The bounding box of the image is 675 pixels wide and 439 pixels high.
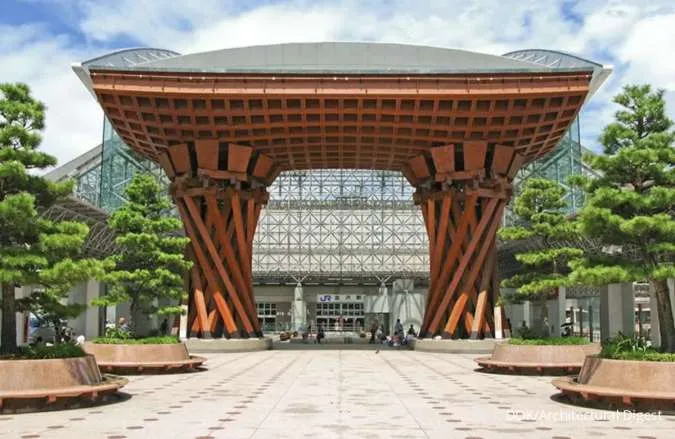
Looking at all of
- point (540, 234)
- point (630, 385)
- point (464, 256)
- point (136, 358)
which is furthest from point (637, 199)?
point (464, 256)

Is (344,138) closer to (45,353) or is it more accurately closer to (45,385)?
(45,353)

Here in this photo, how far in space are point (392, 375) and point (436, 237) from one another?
48.6 feet

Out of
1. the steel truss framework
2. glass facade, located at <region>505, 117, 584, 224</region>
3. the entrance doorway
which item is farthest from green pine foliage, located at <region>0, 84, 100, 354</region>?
the entrance doorway

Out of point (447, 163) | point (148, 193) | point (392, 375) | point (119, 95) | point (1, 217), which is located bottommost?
point (392, 375)

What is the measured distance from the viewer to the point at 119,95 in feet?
A: 106

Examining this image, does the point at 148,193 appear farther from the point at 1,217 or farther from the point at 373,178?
the point at 373,178

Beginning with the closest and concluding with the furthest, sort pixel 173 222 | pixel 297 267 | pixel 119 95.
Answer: pixel 173 222 < pixel 119 95 < pixel 297 267

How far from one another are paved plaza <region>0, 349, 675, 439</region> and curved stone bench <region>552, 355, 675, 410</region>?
33 centimetres

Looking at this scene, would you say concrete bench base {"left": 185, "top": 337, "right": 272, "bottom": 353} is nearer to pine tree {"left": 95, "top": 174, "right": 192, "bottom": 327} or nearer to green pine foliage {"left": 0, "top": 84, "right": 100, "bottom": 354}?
pine tree {"left": 95, "top": 174, "right": 192, "bottom": 327}

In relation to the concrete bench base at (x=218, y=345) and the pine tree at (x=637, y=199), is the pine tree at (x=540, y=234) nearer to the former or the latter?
the pine tree at (x=637, y=199)

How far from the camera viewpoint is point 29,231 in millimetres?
15406

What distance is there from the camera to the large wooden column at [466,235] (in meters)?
35.2

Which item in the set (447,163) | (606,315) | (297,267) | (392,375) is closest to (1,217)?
(392,375)

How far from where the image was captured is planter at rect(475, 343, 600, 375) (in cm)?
2239
